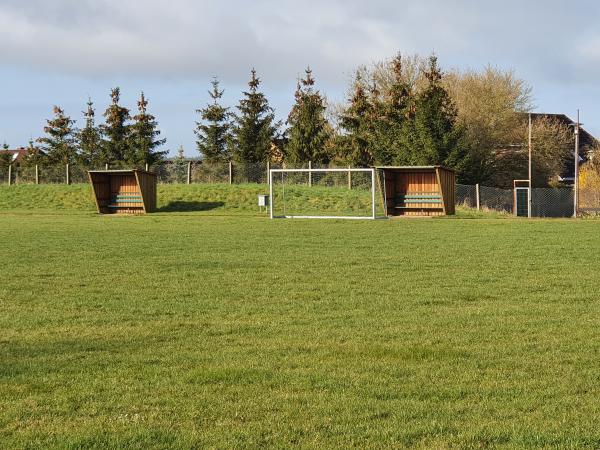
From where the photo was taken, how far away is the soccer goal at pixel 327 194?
38.8m

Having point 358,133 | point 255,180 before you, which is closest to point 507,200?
point 358,133

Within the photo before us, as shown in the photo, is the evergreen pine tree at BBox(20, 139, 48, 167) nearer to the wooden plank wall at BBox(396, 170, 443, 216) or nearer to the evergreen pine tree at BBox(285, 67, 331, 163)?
the evergreen pine tree at BBox(285, 67, 331, 163)

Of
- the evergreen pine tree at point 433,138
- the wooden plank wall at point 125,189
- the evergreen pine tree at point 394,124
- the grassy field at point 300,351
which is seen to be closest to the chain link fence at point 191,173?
the evergreen pine tree at point 394,124

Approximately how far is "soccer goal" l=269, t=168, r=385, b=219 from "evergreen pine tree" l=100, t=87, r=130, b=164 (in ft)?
61.4

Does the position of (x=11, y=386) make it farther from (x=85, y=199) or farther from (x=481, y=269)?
(x=85, y=199)

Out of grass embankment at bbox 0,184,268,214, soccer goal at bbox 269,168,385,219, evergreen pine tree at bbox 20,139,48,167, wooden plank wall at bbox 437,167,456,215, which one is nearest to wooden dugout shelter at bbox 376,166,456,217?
wooden plank wall at bbox 437,167,456,215

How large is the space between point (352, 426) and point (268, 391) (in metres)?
1.00

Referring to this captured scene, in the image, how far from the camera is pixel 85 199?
1745 inches

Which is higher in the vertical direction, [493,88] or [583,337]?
[493,88]

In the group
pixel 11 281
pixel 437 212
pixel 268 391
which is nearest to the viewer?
pixel 268 391

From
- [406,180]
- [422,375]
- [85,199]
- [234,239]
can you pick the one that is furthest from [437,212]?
[422,375]

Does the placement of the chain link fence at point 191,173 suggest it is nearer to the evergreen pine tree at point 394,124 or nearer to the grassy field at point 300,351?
the evergreen pine tree at point 394,124

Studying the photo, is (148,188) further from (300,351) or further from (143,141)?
(300,351)

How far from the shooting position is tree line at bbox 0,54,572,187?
48.0 metres
